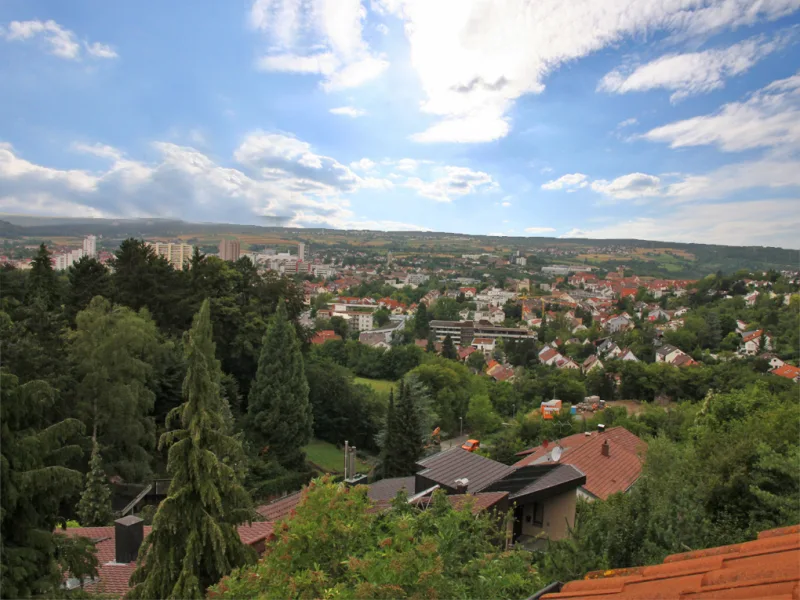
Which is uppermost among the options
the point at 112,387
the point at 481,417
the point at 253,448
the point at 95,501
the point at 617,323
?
the point at 112,387

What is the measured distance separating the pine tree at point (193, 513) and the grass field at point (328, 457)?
1327 centimetres

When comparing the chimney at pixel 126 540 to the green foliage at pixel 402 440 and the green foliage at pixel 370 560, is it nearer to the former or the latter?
the green foliage at pixel 370 560

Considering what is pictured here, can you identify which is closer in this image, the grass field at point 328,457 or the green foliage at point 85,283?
the green foliage at point 85,283

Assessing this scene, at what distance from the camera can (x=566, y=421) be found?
836 inches

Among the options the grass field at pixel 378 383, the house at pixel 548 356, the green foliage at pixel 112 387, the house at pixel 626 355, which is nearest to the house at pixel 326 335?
the grass field at pixel 378 383

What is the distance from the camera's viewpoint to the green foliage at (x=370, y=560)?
3.30 meters

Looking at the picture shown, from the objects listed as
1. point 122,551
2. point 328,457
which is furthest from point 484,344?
point 122,551

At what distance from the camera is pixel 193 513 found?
19.7 feet

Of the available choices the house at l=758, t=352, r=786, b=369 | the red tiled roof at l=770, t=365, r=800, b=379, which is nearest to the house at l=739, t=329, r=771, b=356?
the house at l=758, t=352, r=786, b=369

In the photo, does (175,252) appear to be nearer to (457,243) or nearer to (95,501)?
(95,501)

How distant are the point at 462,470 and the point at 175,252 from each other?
14.2 m

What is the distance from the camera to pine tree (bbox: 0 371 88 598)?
4711 mm

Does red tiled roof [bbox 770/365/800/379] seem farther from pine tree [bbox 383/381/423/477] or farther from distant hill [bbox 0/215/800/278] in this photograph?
pine tree [bbox 383/381/423/477]

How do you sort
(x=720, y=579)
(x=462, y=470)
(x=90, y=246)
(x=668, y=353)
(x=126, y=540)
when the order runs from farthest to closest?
(x=668, y=353) → (x=90, y=246) → (x=462, y=470) → (x=126, y=540) → (x=720, y=579)
